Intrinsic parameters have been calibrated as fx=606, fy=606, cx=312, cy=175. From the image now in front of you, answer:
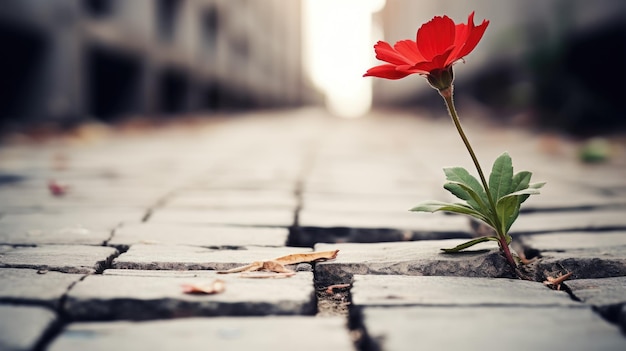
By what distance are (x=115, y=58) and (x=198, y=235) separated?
8205 millimetres

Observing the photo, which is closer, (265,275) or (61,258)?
(265,275)

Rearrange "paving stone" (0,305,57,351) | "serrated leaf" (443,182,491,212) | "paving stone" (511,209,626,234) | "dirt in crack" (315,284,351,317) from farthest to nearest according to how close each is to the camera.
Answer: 1. "paving stone" (511,209,626,234)
2. "serrated leaf" (443,182,491,212)
3. "dirt in crack" (315,284,351,317)
4. "paving stone" (0,305,57,351)

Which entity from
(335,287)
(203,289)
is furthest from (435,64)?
(203,289)

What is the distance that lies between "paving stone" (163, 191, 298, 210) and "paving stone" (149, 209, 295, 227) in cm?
9

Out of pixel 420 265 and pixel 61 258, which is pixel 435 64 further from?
pixel 61 258

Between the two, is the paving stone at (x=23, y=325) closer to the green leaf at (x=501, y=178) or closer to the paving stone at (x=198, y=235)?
the paving stone at (x=198, y=235)

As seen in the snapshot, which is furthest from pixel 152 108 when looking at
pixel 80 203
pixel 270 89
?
pixel 270 89

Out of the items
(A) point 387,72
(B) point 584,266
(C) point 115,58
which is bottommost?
(B) point 584,266

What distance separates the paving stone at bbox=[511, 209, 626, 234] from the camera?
77.0 inches

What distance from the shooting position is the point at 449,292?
47.6 inches

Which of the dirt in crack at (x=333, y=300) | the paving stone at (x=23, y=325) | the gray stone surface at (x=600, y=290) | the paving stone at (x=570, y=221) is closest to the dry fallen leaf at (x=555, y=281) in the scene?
the gray stone surface at (x=600, y=290)

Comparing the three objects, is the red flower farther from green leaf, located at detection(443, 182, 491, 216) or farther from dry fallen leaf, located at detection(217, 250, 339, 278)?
dry fallen leaf, located at detection(217, 250, 339, 278)

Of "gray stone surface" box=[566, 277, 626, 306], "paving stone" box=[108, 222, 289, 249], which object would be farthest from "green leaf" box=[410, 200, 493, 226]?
"paving stone" box=[108, 222, 289, 249]

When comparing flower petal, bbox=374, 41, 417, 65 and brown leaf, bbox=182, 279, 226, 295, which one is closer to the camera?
brown leaf, bbox=182, 279, 226, 295
